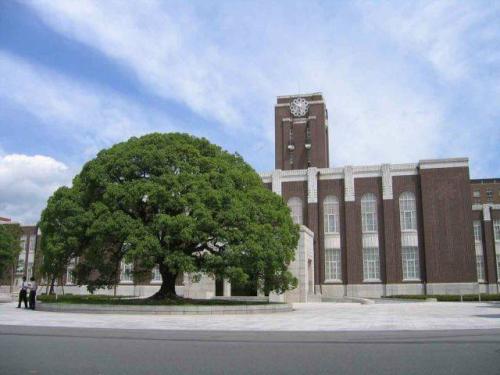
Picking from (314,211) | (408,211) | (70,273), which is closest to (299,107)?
(314,211)

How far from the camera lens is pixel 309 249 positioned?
125 feet

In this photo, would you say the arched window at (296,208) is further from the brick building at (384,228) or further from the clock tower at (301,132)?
the clock tower at (301,132)

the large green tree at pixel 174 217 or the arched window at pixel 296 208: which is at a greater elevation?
the arched window at pixel 296 208

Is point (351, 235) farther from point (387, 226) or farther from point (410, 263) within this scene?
point (410, 263)

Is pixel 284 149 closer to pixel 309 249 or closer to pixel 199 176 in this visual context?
pixel 309 249

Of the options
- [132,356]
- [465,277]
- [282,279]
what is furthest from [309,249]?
[132,356]

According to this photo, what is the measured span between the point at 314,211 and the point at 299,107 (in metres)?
16.7

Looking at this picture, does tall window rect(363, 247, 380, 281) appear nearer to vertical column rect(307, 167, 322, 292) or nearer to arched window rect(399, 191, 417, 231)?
arched window rect(399, 191, 417, 231)

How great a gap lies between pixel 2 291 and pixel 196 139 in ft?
150

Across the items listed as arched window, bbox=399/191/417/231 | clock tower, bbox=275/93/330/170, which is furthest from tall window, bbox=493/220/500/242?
clock tower, bbox=275/93/330/170

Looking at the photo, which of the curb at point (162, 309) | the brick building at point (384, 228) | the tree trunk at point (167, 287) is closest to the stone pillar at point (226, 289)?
the brick building at point (384, 228)

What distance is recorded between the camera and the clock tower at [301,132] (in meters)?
55.0

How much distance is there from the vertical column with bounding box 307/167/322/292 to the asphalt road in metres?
30.9

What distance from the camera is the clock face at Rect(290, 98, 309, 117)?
185 ft
